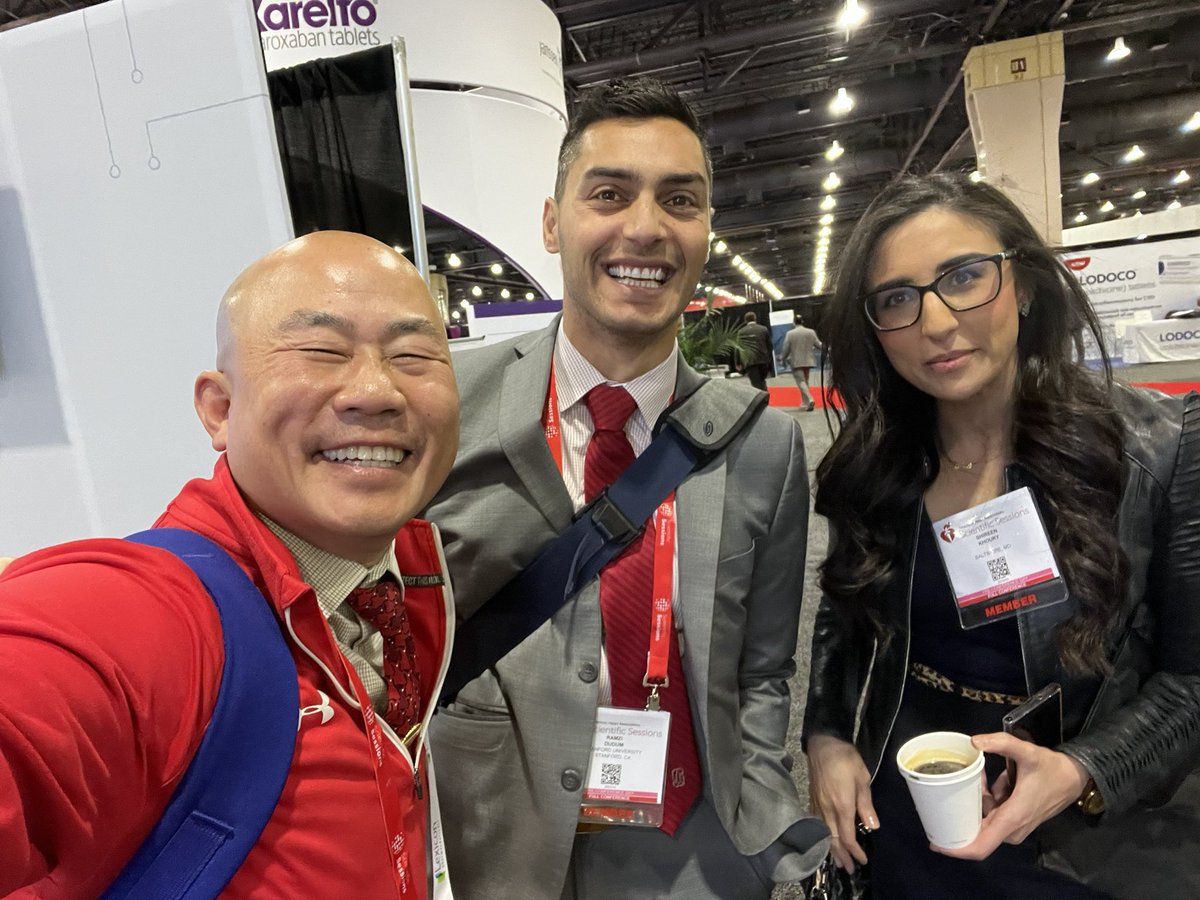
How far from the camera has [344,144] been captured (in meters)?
2.27

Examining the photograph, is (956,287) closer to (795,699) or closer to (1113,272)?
(795,699)

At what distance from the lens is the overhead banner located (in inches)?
283

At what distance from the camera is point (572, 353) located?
4.50 ft

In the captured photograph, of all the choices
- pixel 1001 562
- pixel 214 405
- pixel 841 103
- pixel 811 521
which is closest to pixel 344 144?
pixel 214 405

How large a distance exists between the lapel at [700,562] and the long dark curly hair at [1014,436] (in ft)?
1.18

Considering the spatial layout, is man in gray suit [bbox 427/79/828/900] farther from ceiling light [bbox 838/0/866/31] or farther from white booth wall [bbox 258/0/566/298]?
ceiling light [bbox 838/0/866/31]

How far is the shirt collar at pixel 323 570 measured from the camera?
842 millimetres

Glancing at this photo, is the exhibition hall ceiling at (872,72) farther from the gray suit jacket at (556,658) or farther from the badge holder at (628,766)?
the badge holder at (628,766)

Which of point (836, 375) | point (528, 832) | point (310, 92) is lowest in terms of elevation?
point (528, 832)

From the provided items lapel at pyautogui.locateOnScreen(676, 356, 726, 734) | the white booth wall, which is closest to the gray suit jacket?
lapel at pyautogui.locateOnScreen(676, 356, 726, 734)

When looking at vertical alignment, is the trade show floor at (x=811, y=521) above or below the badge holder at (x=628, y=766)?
below

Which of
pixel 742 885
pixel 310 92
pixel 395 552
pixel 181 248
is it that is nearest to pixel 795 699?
pixel 742 885

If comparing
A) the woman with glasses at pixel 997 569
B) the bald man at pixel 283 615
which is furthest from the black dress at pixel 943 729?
the bald man at pixel 283 615

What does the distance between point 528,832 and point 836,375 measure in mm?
1122
